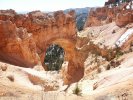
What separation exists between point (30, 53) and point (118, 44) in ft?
27.8

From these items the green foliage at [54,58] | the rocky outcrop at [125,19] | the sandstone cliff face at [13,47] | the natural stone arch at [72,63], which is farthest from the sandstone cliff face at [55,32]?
the green foliage at [54,58]

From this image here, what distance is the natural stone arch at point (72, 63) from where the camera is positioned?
113 feet

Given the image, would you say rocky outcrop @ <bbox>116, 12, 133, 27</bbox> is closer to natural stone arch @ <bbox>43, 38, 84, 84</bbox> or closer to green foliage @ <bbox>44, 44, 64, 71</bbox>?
natural stone arch @ <bbox>43, 38, 84, 84</bbox>

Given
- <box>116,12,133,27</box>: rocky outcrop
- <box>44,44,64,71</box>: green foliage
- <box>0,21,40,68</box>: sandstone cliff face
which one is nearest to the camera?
<box>0,21,40,68</box>: sandstone cliff face

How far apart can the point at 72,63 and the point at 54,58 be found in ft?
77.9

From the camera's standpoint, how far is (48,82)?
56.4 feet

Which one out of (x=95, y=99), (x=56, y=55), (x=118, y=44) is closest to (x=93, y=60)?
(x=118, y=44)

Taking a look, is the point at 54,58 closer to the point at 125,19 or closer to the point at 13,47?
the point at 125,19

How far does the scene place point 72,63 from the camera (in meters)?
38.4

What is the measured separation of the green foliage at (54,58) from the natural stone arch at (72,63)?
15.0m

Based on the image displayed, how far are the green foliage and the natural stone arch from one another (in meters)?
15.0

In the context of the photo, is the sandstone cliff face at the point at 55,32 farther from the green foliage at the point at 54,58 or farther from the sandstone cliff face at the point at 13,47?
the green foliage at the point at 54,58

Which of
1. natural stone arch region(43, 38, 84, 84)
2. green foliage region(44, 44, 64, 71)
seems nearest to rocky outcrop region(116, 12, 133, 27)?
natural stone arch region(43, 38, 84, 84)

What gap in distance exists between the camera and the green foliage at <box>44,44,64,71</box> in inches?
2181
